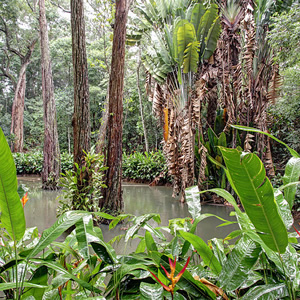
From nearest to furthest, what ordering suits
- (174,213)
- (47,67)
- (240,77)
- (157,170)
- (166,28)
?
(174,213) < (240,77) < (166,28) < (47,67) < (157,170)

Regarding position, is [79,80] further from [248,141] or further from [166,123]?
[248,141]

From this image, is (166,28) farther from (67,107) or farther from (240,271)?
(67,107)

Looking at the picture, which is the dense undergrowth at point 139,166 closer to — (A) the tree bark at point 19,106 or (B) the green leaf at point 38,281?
(A) the tree bark at point 19,106

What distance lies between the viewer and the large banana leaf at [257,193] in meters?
0.50

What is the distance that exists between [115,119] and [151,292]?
3.96 metres

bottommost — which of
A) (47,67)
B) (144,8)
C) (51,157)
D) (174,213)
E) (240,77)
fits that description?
(174,213)

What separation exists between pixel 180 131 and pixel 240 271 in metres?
6.19

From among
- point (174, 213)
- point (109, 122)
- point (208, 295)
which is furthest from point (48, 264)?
point (174, 213)

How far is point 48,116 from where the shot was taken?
8461 mm

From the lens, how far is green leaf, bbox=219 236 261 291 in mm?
582

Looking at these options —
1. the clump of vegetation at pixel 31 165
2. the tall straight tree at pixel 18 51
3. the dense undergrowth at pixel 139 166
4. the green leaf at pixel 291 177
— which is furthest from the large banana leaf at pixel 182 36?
the tall straight tree at pixel 18 51

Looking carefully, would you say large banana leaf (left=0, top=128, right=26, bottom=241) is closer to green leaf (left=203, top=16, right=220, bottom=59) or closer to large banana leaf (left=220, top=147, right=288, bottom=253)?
large banana leaf (left=220, top=147, right=288, bottom=253)

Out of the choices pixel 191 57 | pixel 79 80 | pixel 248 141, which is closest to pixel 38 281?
pixel 79 80

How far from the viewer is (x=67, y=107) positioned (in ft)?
58.1
